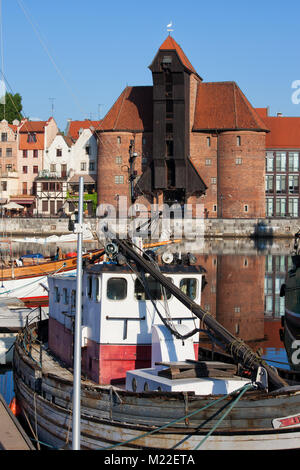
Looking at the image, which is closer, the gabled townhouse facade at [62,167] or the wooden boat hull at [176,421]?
the wooden boat hull at [176,421]

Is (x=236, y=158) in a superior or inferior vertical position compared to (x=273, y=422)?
superior

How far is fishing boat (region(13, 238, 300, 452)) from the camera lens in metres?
12.6

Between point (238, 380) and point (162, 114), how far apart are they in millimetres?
76739

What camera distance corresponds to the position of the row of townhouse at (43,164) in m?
101

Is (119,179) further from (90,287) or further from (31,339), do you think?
(90,287)

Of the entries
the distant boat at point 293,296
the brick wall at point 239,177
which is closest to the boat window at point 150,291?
Answer: the distant boat at point 293,296

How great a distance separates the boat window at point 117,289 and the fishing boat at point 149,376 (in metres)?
0.02

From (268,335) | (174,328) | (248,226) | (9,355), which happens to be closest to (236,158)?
(248,226)

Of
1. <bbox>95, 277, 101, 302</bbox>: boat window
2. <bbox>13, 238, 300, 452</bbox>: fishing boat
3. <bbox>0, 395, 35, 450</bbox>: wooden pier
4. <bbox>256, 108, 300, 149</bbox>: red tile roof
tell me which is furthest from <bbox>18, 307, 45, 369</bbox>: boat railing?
<bbox>256, 108, 300, 149</bbox>: red tile roof

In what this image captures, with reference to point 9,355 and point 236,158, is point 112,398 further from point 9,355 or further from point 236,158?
point 236,158

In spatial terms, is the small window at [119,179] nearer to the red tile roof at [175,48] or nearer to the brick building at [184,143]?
the brick building at [184,143]

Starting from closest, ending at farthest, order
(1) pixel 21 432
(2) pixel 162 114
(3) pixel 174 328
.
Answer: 1. (1) pixel 21 432
2. (3) pixel 174 328
3. (2) pixel 162 114

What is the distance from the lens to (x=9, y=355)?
2394 centimetres

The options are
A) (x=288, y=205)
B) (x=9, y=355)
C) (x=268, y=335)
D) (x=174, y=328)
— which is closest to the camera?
(x=174, y=328)
